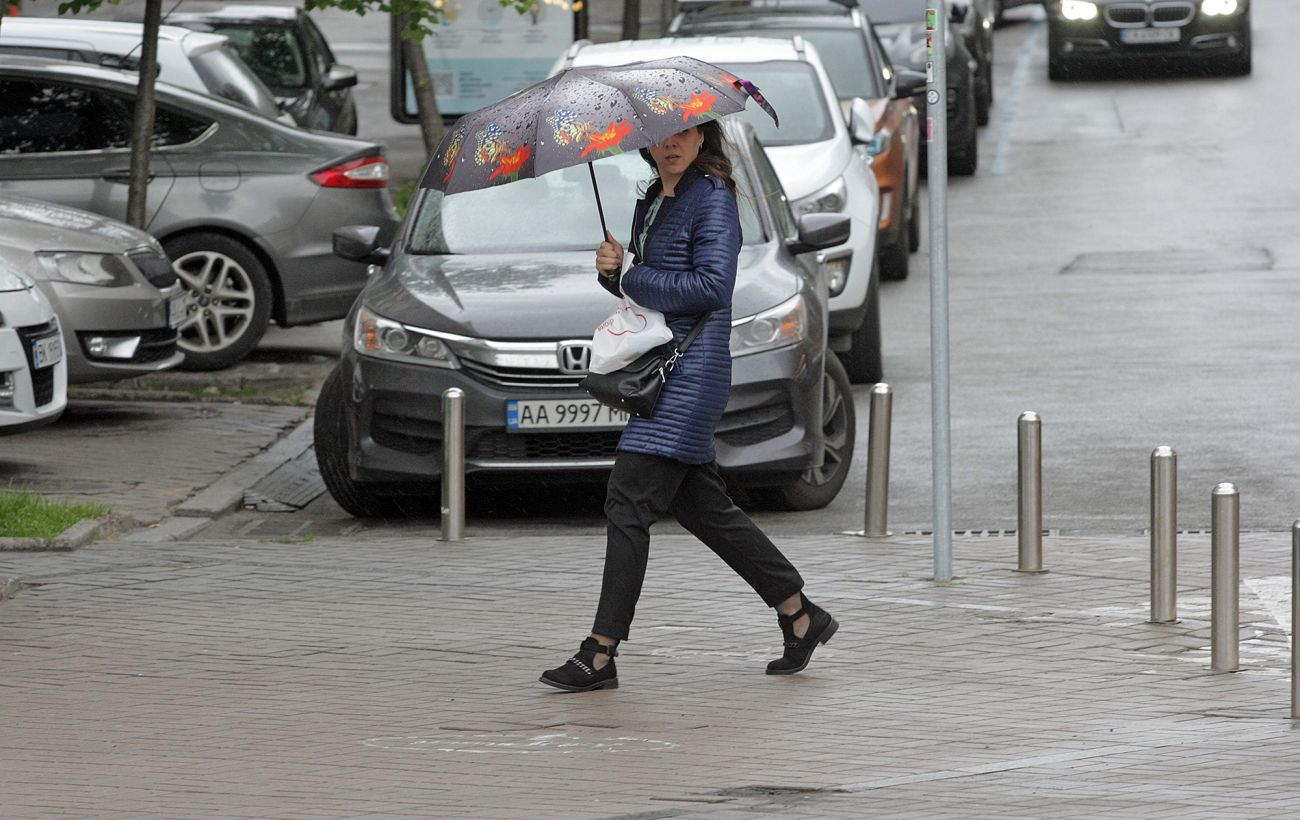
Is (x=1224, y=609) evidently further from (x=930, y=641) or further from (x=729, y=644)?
(x=729, y=644)

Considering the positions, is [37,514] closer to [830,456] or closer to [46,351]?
[46,351]

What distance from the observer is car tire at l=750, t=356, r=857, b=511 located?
1045 cm

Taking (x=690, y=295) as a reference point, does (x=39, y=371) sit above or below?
below

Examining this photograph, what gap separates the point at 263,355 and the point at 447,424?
6217 millimetres

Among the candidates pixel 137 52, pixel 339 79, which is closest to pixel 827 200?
pixel 137 52

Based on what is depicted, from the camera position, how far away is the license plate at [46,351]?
10953mm

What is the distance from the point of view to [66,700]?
7133 millimetres

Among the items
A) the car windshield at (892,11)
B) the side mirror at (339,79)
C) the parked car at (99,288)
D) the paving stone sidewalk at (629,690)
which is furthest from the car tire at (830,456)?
the car windshield at (892,11)

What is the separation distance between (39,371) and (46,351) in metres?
0.10

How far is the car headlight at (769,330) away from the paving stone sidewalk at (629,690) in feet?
2.79

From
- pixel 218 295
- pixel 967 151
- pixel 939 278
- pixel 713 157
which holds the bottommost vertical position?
pixel 967 151

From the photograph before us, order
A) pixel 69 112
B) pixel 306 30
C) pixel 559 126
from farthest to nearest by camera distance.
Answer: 1. pixel 306 30
2. pixel 69 112
3. pixel 559 126

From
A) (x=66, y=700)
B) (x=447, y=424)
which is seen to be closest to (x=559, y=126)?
(x=66, y=700)

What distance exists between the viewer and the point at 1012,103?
3006cm
